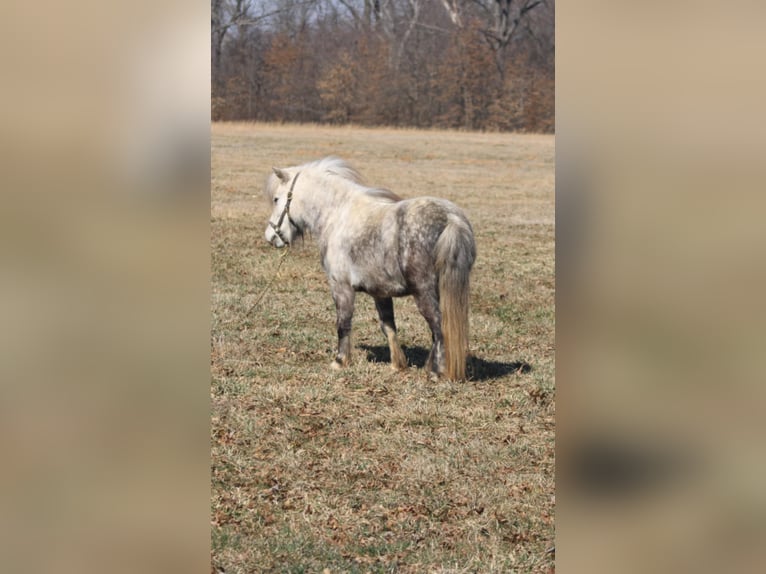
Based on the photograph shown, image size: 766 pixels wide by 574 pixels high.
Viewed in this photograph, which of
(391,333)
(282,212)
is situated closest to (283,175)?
(282,212)

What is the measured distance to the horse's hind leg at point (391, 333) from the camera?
7164 millimetres

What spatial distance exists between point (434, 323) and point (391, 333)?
1.78 feet

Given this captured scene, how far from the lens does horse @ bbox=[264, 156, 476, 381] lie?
6.49 meters

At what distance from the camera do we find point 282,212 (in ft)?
25.4

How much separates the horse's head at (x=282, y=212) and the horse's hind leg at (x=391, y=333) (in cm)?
108
